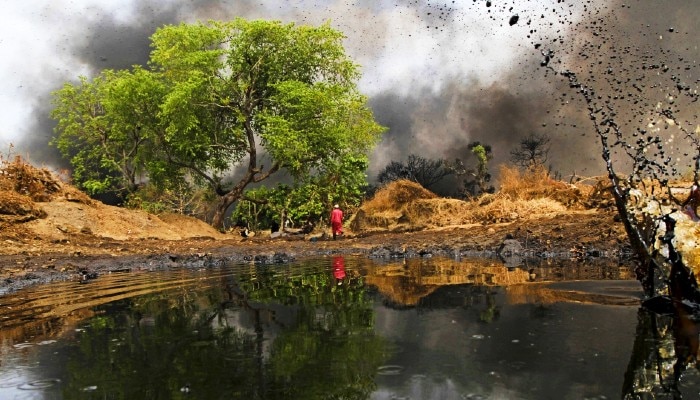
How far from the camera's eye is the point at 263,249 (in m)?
16.0

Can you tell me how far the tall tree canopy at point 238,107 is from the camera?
27.5 m

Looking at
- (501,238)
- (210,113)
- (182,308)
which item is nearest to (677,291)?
(182,308)

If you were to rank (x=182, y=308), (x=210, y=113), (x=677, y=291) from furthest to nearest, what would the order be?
(x=210, y=113), (x=182, y=308), (x=677, y=291)

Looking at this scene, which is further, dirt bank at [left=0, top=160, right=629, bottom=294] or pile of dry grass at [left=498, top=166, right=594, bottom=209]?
pile of dry grass at [left=498, top=166, right=594, bottom=209]

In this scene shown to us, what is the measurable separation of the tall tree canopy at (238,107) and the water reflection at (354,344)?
20.7 meters

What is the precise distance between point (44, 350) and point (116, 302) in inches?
97.2

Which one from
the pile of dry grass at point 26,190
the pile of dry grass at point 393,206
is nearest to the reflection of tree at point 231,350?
the pile of dry grass at point 26,190

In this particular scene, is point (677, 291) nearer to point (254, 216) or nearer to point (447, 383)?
point (447, 383)

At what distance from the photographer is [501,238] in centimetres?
1359

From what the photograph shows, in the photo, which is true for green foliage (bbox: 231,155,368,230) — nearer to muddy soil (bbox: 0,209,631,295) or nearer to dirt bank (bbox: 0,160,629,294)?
dirt bank (bbox: 0,160,629,294)

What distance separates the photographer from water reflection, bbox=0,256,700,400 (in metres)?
2.88

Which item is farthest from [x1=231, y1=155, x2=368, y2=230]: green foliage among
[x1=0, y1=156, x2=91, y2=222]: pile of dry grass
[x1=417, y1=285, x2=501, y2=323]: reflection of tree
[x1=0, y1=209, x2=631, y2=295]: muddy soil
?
[x1=417, y1=285, x2=501, y2=323]: reflection of tree

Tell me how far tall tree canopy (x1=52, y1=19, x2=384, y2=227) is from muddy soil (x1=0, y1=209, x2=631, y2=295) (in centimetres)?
1107

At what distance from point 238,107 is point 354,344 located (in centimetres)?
2699
